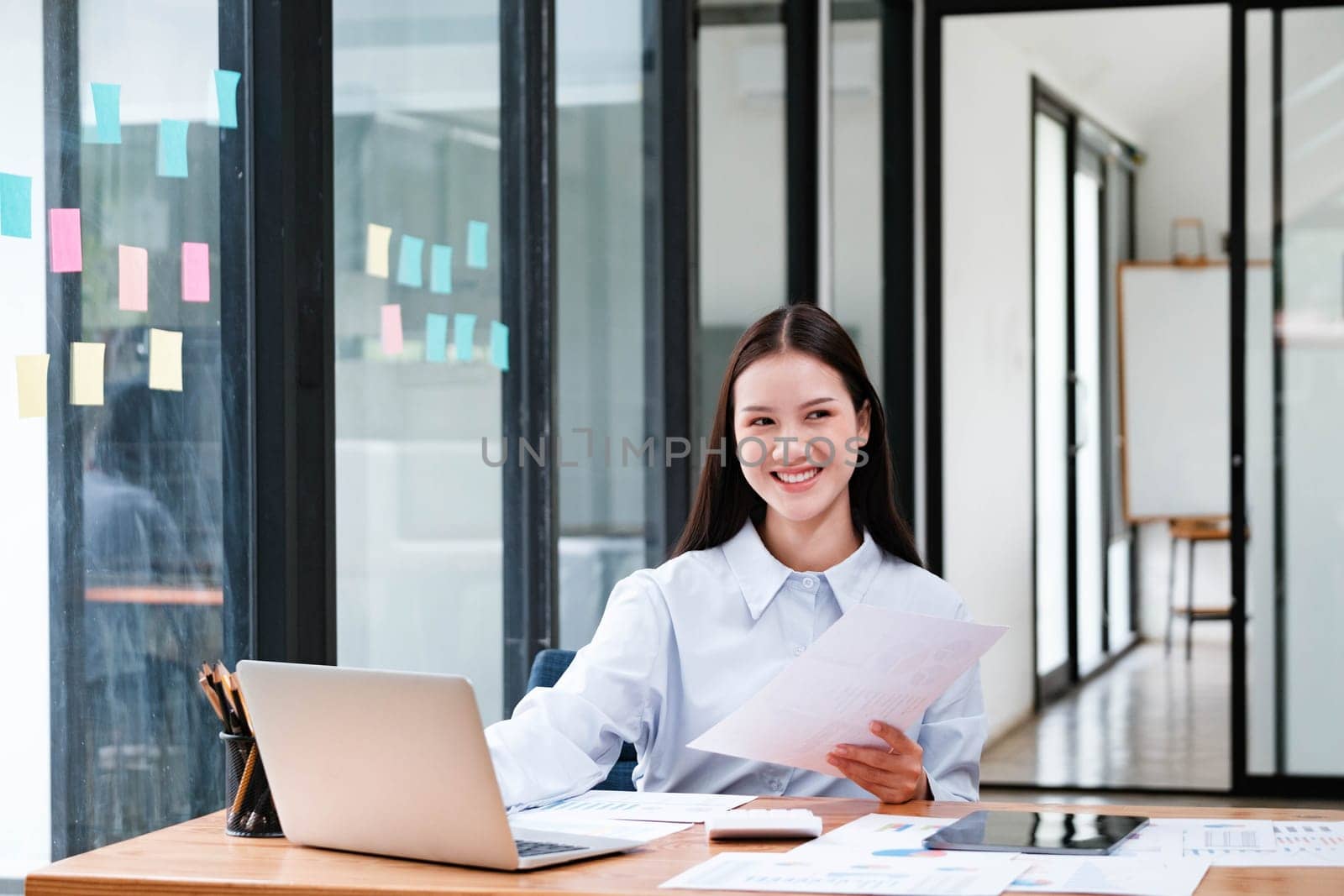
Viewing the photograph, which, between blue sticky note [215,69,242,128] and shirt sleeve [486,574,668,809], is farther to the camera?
blue sticky note [215,69,242,128]

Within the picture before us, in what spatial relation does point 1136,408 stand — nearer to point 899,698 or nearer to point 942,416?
point 942,416

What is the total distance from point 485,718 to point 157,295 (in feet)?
4.00

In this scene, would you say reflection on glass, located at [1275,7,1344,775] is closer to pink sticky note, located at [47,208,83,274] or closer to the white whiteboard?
the white whiteboard

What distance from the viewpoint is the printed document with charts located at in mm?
1406

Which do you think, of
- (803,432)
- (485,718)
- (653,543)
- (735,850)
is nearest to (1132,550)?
(653,543)

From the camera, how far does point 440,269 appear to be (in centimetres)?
269

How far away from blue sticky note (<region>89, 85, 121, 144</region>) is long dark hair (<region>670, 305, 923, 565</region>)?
77 cm

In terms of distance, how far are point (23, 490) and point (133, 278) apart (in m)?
0.30

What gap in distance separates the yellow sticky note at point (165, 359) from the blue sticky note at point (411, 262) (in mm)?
627

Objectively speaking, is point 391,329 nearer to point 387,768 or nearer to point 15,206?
point 15,206

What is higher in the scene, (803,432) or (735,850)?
(803,432)

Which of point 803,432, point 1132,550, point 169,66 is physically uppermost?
point 169,66

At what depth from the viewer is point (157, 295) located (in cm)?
190

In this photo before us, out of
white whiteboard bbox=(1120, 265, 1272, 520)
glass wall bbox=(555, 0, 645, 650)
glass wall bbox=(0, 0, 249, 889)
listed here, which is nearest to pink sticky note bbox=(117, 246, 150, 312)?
glass wall bbox=(0, 0, 249, 889)
